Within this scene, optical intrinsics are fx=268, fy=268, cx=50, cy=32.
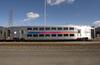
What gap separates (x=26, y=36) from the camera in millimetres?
56531

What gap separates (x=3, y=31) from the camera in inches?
2226

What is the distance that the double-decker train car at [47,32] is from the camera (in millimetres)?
55656

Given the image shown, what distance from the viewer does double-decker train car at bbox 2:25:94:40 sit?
55.7 metres

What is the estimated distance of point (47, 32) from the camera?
55.9 meters

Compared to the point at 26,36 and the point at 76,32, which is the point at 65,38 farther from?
the point at 26,36

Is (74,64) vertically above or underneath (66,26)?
underneath

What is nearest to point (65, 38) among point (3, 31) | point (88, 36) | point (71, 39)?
point (71, 39)

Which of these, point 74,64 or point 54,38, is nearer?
point 74,64

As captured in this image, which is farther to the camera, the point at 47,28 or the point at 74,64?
the point at 47,28

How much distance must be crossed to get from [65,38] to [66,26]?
8.23 ft

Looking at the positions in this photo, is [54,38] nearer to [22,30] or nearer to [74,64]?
[22,30]

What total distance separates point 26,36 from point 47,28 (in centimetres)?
479

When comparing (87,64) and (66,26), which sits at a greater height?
(66,26)

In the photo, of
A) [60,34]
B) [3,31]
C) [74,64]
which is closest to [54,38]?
[60,34]
